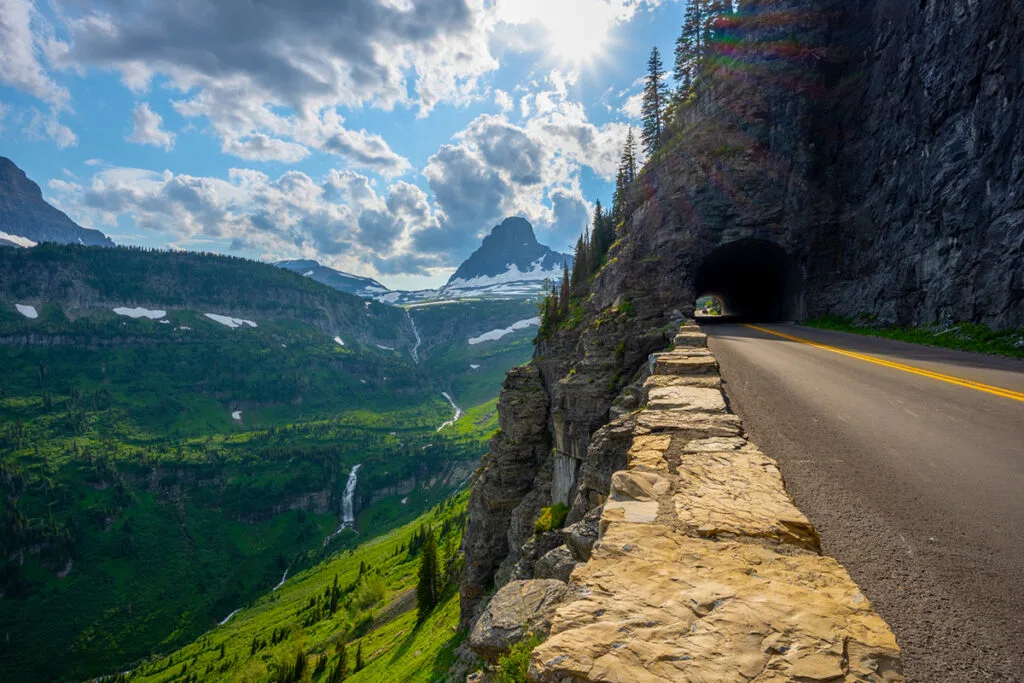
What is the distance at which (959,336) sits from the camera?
2211 cm

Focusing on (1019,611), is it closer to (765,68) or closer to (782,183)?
(782,183)

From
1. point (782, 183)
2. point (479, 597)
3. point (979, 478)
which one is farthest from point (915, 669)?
point (782, 183)

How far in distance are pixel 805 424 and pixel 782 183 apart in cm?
4233

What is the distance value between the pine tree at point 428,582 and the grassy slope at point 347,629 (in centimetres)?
194

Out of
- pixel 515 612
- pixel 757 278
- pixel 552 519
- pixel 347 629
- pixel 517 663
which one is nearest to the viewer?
pixel 517 663

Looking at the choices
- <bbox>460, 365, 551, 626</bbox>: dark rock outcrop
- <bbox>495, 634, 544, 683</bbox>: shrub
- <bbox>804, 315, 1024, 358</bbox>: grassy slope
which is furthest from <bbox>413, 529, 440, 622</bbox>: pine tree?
<bbox>495, 634, 544, 683</bbox>: shrub

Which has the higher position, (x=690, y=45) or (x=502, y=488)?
(x=690, y=45)

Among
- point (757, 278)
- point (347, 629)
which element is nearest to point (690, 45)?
point (757, 278)

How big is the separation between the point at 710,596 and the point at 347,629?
111789 millimetres

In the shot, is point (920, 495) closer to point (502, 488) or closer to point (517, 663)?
point (517, 663)

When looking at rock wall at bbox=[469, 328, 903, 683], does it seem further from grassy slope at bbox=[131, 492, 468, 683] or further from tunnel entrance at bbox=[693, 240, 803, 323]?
tunnel entrance at bbox=[693, 240, 803, 323]

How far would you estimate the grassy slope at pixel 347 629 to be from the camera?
49.5 meters

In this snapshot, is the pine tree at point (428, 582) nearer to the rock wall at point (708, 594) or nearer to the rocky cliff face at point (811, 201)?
the rocky cliff face at point (811, 201)

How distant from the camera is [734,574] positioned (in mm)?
3584
